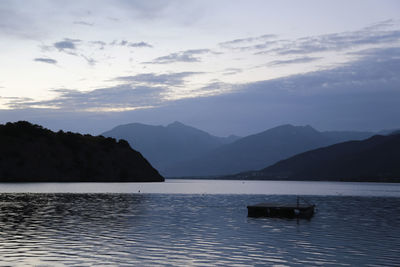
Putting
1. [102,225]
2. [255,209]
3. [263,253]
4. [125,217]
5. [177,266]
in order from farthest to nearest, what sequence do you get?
[255,209] < [125,217] < [102,225] < [263,253] < [177,266]

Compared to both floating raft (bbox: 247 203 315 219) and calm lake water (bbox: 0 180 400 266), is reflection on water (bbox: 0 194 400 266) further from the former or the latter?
floating raft (bbox: 247 203 315 219)

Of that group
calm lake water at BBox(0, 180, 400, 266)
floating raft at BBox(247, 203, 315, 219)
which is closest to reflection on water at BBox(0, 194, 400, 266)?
calm lake water at BBox(0, 180, 400, 266)

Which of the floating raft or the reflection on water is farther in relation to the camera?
the floating raft

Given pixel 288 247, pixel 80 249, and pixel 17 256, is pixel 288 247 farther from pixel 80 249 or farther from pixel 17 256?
pixel 17 256

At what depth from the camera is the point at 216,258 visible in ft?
123

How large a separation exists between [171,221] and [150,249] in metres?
25.0

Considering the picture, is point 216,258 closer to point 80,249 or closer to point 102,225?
point 80,249

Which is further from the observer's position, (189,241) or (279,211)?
(279,211)

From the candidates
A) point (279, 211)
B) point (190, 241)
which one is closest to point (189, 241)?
point (190, 241)

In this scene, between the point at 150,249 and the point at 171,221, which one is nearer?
the point at 150,249

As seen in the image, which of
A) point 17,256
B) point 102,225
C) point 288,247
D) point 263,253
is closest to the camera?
point 17,256

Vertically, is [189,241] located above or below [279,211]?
above

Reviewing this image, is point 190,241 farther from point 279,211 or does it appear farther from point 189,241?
point 279,211

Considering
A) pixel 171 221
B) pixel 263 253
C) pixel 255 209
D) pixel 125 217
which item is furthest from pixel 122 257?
pixel 255 209
